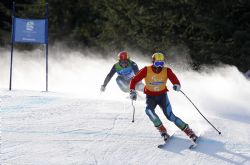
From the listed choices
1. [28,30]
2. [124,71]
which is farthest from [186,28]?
[124,71]

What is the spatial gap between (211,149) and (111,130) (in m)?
2.01

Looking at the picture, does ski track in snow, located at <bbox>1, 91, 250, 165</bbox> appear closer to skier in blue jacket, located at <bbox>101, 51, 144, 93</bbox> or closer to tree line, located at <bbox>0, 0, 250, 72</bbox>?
skier in blue jacket, located at <bbox>101, 51, 144, 93</bbox>

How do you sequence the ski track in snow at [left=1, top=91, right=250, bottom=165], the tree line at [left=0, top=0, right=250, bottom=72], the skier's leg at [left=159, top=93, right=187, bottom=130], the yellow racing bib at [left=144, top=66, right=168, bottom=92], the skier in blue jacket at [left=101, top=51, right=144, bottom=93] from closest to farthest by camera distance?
the ski track in snow at [left=1, top=91, right=250, bottom=165] < the skier's leg at [left=159, top=93, right=187, bottom=130] < the yellow racing bib at [left=144, top=66, right=168, bottom=92] < the skier in blue jacket at [left=101, top=51, right=144, bottom=93] < the tree line at [left=0, top=0, right=250, bottom=72]

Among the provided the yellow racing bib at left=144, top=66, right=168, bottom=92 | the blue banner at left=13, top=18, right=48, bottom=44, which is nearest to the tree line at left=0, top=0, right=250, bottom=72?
the blue banner at left=13, top=18, right=48, bottom=44

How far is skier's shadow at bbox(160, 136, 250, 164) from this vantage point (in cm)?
775

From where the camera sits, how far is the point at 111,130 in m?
9.14

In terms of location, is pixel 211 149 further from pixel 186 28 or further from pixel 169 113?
pixel 186 28

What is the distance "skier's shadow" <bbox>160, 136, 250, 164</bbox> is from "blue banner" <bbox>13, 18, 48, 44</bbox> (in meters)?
7.08

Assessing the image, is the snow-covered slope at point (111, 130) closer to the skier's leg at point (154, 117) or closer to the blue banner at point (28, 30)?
the skier's leg at point (154, 117)

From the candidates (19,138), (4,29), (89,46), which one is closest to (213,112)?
(19,138)

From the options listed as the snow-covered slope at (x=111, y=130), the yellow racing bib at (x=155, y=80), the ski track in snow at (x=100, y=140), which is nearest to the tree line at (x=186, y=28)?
the snow-covered slope at (x=111, y=130)

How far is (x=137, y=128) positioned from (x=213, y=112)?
2.53 metres

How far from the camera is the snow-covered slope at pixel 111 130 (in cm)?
A: 773

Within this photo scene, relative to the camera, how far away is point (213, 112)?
11.1 meters
